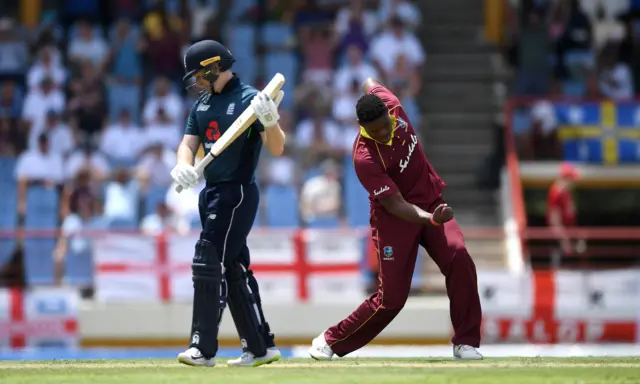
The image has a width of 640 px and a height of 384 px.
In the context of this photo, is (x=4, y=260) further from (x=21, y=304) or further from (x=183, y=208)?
(x=183, y=208)

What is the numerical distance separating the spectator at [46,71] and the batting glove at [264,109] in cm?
1146

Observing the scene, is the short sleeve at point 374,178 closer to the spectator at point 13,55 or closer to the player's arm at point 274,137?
the player's arm at point 274,137

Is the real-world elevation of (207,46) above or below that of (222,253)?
above

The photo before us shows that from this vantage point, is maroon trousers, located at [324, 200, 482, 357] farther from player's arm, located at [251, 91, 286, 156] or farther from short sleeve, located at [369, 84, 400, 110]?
player's arm, located at [251, 91, 286, 156]

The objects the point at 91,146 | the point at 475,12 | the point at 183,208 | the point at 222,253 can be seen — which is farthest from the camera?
the point at 475,12

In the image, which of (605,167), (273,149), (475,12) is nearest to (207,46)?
(273,149)

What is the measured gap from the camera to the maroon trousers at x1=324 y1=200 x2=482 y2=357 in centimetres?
905

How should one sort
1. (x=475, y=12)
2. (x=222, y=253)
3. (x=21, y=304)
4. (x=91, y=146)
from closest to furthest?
1. (x=222, y=253)
2. (x=21, y=304)
3. (x=91, y=146)
4. (x=475, y=12)

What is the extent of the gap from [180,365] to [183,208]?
8.57 metres

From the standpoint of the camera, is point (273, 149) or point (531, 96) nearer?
point (273, 149)

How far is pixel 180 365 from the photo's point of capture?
8.89m

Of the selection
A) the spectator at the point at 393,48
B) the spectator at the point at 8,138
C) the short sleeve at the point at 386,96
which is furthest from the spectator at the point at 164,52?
the short sleeve at the point at 386,96

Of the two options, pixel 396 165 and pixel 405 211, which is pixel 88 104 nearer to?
pixel 396 165

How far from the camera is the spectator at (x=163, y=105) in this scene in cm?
1900
